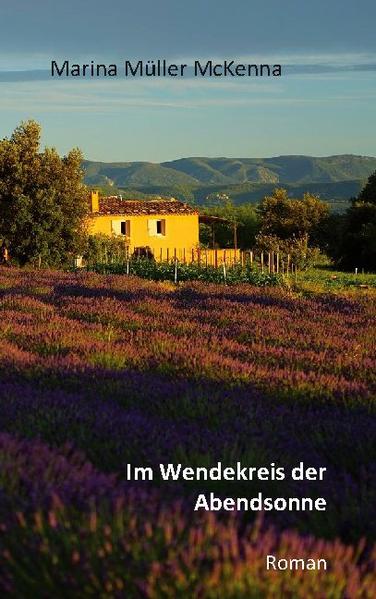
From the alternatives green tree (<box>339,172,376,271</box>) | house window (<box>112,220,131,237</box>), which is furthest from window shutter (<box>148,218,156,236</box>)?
green tree (<box>339,172,376,271</box>)

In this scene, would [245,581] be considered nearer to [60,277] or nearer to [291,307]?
[291,307]

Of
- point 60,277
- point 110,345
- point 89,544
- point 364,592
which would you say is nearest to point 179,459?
point 89,544

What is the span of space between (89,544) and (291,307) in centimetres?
1049

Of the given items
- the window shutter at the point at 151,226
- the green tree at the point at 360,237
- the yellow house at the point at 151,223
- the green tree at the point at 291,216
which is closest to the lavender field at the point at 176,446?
the green tree at the point at 360,237

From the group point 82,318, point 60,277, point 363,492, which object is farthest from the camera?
point 60,277

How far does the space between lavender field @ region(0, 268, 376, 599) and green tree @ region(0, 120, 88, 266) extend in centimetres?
3078

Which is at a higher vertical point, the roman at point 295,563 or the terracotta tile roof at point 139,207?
the terracotta tile roof at point 139,207

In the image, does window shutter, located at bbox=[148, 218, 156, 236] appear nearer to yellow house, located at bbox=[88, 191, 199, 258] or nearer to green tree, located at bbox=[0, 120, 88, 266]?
yellow house, located at bbox=[88, 191, 199, 258]

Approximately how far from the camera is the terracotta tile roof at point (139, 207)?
6500 cm

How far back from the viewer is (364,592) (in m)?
2.42

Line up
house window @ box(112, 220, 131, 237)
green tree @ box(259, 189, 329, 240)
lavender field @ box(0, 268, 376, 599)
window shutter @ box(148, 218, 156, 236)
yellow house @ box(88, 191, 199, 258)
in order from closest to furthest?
lavender field @ box(0, 268, 376, 599) → yellow house @ box(88, 191, 199, 258) → house window @ box(112, 220, 131, 237) → window shutter @ box(148, 218, 156, 236) → green tree @ box(259, 189, 329, 240)

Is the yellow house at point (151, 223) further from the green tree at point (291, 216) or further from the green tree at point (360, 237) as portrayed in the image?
the green tree at point (360, 237)

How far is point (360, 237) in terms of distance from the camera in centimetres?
5828

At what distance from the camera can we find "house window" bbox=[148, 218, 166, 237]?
217 ft
